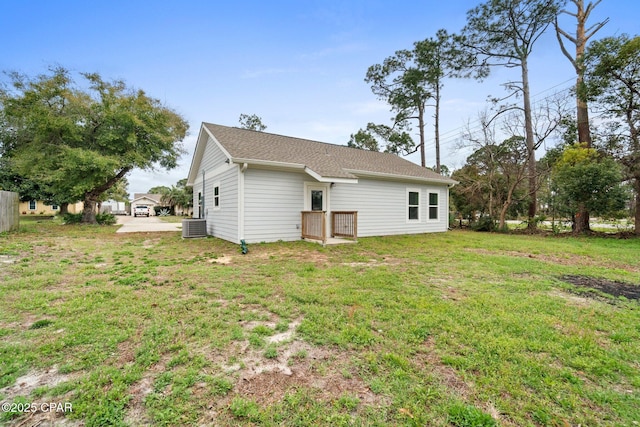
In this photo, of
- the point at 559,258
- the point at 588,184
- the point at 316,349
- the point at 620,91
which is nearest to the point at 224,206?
the point at 316,349

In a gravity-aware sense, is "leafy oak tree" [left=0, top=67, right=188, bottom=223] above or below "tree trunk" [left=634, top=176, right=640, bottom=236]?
above

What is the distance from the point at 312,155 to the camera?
9969 mm

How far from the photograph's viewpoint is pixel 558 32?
13273 mm

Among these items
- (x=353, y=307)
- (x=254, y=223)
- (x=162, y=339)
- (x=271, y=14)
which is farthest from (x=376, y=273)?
(x=271, y=14)

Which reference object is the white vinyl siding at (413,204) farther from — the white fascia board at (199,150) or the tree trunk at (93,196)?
the tree trunk at (93,196)

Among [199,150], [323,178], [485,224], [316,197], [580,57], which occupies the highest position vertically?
[580,57]

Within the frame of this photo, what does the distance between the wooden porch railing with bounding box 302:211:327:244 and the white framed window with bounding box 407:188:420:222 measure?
514 centimetres

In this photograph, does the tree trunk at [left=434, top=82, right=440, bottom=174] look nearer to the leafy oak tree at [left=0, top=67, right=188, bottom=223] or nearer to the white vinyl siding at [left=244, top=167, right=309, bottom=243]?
the white vinyl siding at [left=244, top=167, right=309, bottom=243]

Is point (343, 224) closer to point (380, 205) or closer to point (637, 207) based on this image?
point (380, 205)

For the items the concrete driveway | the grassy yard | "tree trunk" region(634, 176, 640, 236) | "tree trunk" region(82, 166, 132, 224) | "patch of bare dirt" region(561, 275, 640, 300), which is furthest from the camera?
"tree trunk" region(82, 166, 132, 224)

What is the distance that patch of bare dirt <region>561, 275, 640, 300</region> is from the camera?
380 cm

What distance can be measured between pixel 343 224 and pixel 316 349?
702cm

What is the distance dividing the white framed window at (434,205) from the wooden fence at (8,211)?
16531 mm

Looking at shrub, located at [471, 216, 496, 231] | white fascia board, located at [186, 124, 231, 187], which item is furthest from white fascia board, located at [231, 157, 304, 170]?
shrub, located at [471, 216, 496, 231]
